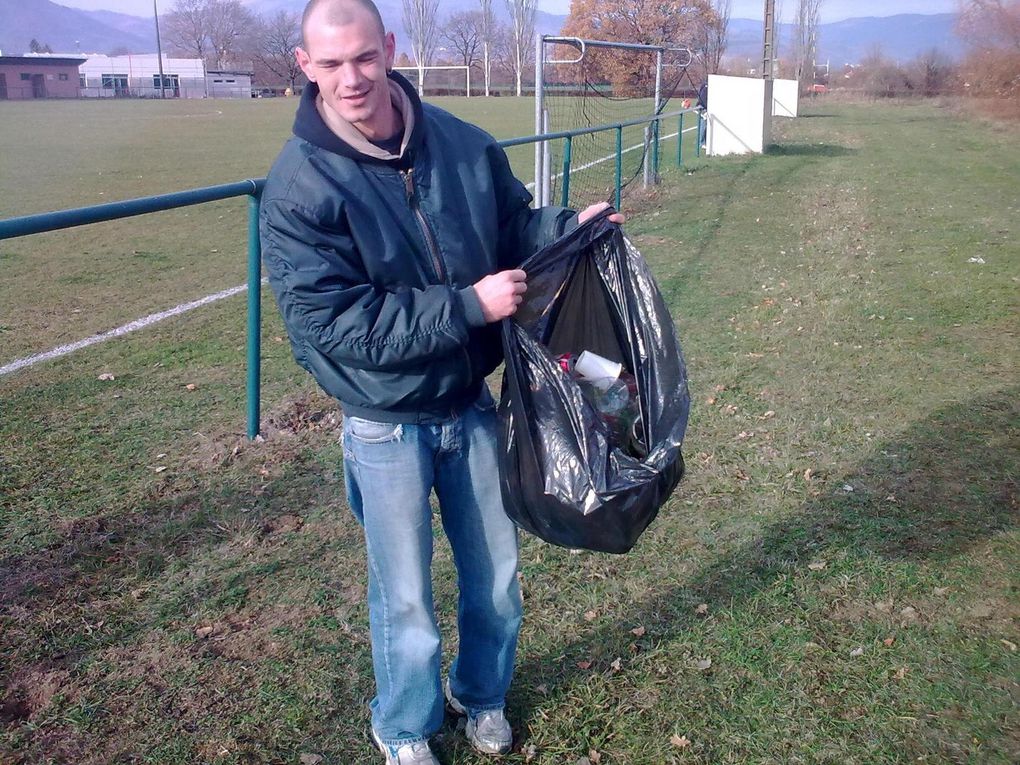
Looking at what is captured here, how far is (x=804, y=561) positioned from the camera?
3531 mm

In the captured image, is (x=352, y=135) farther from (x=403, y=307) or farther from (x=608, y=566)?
(x=608, y=566)

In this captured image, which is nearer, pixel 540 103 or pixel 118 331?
pixel 118 331

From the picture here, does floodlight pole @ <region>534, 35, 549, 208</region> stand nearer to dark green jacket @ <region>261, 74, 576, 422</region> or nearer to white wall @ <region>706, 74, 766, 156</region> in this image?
dark green jacket @ <region>261, 74, 576, 422</region>

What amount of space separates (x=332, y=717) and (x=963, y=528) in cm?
257

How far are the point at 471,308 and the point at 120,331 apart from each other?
17.0 feet

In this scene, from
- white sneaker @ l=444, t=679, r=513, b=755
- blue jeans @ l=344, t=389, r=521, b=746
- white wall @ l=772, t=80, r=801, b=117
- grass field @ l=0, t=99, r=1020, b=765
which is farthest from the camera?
white wall @ l=772, t=80, r=801, b=117

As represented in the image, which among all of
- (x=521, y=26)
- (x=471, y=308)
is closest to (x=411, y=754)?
(x=471, y=308)

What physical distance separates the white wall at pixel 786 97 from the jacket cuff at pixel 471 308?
108 ft

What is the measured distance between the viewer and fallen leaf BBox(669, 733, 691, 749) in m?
2.62

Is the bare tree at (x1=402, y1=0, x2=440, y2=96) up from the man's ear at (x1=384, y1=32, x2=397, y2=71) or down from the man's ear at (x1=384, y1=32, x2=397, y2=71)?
up

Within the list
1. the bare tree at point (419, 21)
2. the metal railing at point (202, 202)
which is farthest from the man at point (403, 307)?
the bare tree at point (419, 21)

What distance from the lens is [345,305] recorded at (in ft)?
6.24

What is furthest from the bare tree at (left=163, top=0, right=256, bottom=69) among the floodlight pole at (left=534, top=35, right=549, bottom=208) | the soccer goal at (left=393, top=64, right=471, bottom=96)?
the floodlight pole at (left=534, top=35, right=549, bottom=208)

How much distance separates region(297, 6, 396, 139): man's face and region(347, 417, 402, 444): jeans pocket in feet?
2.12
